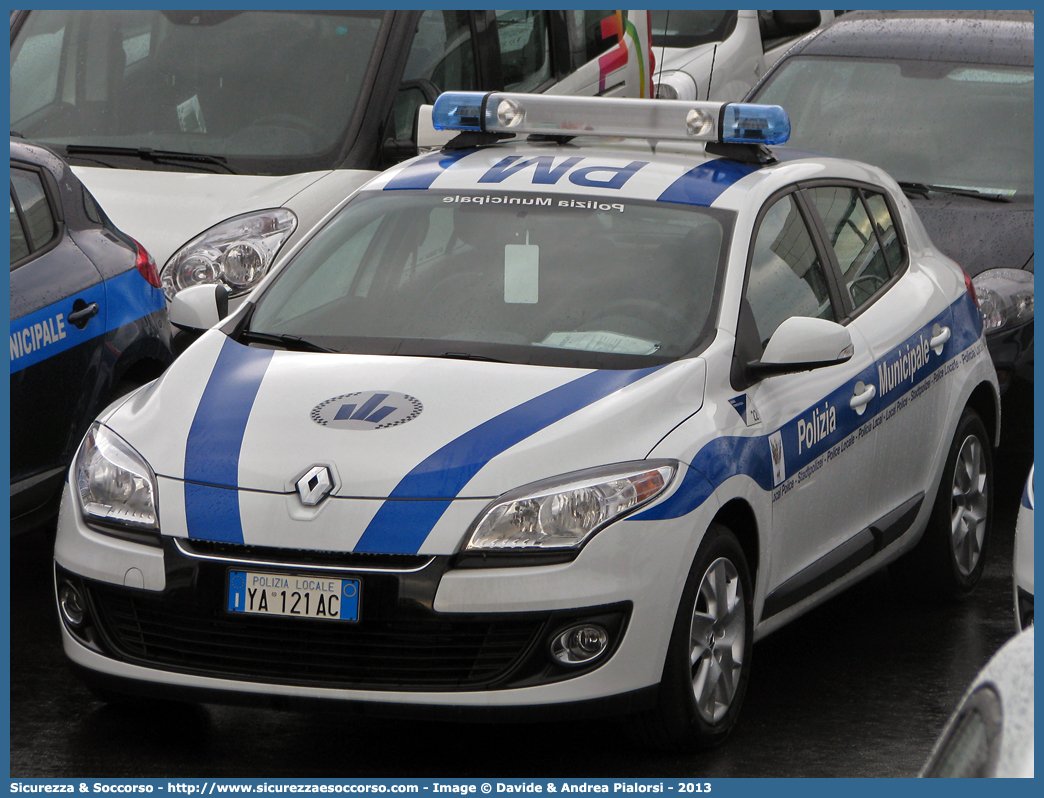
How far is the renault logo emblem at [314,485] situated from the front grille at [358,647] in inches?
12.0

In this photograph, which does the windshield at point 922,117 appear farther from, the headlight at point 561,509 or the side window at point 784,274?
the headlight at point 561,509

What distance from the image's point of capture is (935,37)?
934 cm

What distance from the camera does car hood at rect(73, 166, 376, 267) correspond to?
802cm

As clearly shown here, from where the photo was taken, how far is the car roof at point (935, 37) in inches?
361

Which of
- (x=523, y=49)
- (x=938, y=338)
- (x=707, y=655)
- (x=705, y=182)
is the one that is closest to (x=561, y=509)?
(x=707, y=655)

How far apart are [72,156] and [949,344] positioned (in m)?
4.50

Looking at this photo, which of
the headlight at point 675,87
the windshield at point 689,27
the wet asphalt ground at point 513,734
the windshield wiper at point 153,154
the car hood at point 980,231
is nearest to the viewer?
the wet asphalt ground at point 513,734

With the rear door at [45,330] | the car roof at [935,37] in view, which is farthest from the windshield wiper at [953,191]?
the rear door at [45,330]

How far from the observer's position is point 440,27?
9.34 m

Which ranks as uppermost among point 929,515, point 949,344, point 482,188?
point 482,188

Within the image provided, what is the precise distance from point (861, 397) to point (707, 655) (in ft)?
4.10

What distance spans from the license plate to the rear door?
70.2 inches

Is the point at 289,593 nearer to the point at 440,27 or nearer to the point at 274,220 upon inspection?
the point at 274,220

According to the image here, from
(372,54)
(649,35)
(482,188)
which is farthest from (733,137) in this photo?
(649,35)
